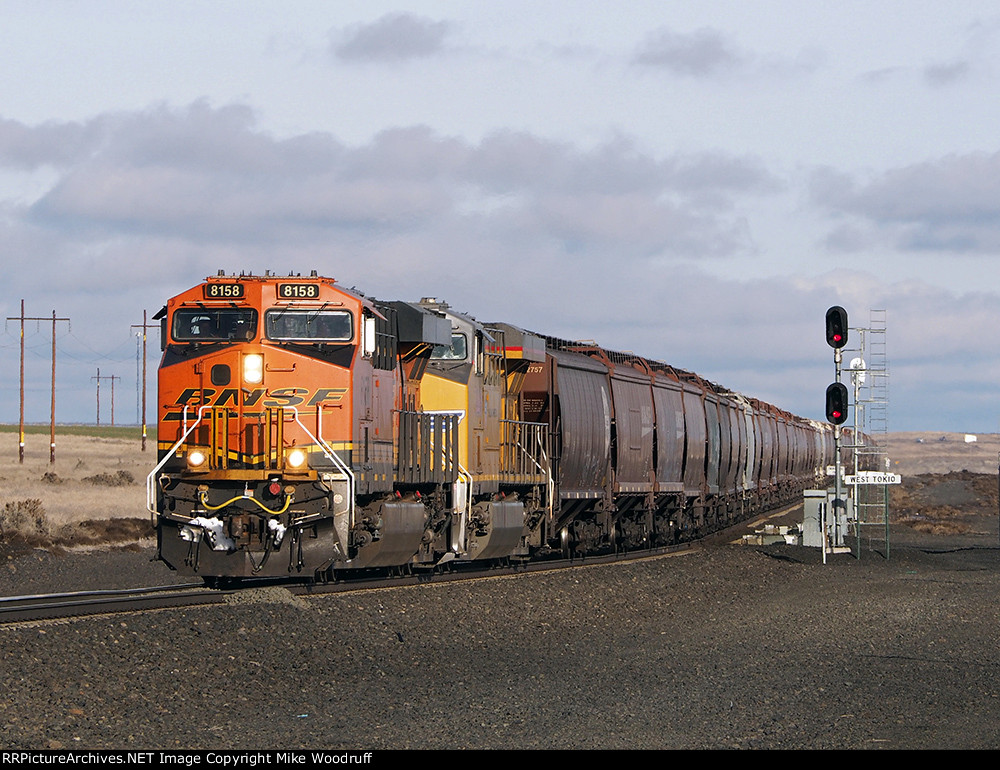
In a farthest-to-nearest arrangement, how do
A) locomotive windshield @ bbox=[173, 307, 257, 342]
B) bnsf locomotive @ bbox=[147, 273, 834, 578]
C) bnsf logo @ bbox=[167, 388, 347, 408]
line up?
locomotive windshield @ bbox=[173, 307, 257, 342], bnsf logo @ bbox=[167, 388, 347, 408], bnsf locomotive @ bbox=[147, 273, 834, 578]

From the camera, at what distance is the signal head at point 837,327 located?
2711 centimetres

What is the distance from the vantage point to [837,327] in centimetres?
2722

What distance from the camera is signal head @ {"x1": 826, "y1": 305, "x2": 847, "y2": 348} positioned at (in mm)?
27109

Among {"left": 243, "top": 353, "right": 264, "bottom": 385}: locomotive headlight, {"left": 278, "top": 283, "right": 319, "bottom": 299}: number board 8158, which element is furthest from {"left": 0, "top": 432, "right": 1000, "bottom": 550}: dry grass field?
{"left": 278, "top": 283, "right": 319, "bottom": 299}: number board 8158

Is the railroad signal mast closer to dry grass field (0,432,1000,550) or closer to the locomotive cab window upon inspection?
the locomotive cab window

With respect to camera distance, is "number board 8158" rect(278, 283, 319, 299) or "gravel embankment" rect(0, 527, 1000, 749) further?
"number board 8158" rect(278, 283, 319, 299)

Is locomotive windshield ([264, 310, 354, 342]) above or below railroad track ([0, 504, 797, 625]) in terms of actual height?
above

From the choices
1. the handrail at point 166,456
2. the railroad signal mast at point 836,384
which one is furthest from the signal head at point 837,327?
the handrail at point 166,456

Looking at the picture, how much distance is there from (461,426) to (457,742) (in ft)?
39.3

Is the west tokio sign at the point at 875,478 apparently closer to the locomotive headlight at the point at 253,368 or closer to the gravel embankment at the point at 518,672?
the gravel embankment at the point at 518,672

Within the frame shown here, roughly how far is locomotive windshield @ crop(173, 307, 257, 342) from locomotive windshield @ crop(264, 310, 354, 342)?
0.24m

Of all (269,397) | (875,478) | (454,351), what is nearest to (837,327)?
(875,478)

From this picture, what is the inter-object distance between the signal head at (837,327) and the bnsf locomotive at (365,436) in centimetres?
465
